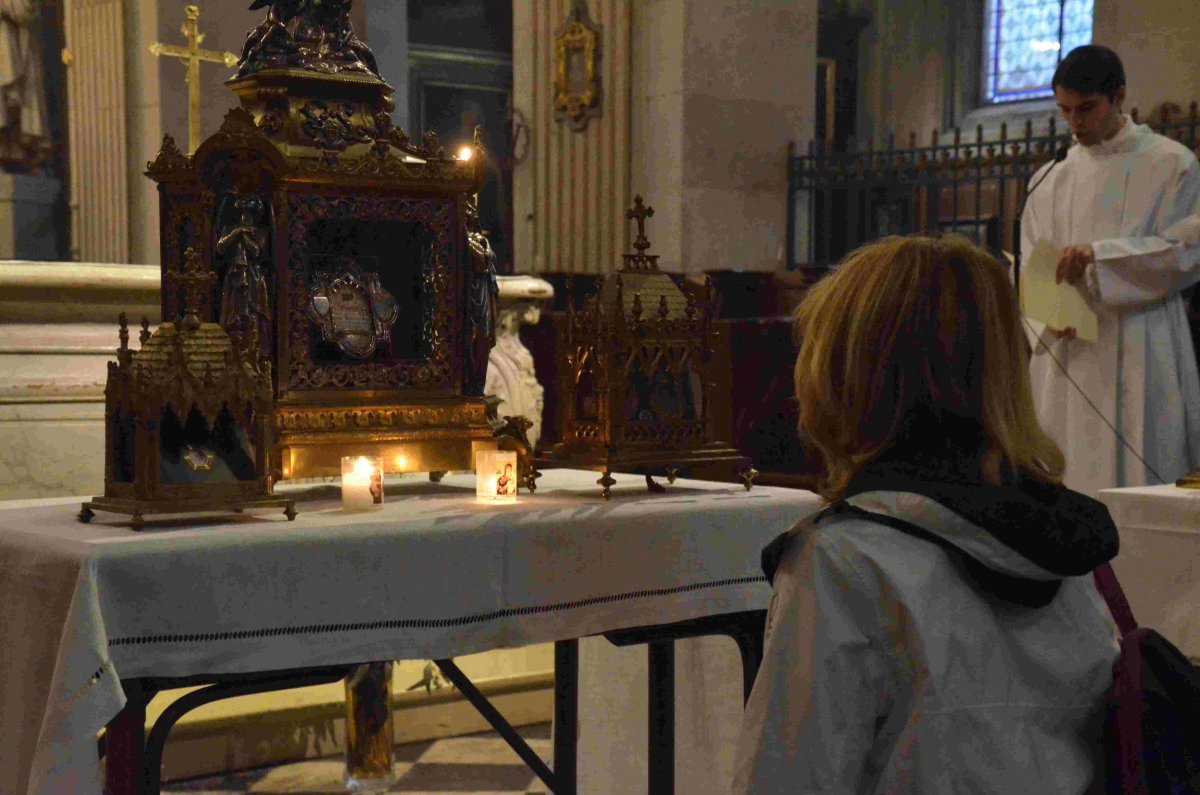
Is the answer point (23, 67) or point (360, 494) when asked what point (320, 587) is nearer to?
point (360, 494)

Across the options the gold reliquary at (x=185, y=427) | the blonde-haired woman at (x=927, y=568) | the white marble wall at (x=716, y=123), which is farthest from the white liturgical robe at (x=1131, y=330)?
the blonde-haired woman at (x=927, y=568)

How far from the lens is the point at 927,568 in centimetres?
162

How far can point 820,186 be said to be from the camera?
9.24 meters

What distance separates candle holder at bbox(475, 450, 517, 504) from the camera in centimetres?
286

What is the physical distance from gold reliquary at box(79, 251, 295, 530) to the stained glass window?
1194 centimetres

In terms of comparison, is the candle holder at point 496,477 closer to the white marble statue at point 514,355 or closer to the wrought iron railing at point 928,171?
the white marble statue at point 514,355

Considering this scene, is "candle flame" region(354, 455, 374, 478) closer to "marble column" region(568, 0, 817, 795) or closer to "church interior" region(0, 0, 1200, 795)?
"church interior" region(0, 0, 1200, 795)

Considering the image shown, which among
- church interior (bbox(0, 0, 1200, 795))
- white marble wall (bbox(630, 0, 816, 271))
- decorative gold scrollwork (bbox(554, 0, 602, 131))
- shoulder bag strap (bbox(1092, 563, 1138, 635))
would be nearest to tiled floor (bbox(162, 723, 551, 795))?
church interior (bbox(0, 0, 1200, 795))

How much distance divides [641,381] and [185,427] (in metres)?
0.93

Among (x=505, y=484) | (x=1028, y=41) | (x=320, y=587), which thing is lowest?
(x=320, y=587)

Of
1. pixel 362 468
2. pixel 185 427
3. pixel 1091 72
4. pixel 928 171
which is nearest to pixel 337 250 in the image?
pixel 362 468

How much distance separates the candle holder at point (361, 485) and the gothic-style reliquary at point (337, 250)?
5.9 inches

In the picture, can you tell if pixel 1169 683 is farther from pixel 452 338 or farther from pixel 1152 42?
pixel 1152 42

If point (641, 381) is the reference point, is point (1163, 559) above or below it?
below
